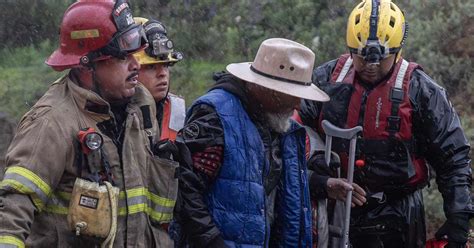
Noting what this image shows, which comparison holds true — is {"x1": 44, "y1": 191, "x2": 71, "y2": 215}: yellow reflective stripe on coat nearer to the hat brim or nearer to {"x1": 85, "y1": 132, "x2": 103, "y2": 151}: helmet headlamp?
Answer: {"x1": 85, "y1": 132, "x2": 103, "y2": 151}: helmet headlamp

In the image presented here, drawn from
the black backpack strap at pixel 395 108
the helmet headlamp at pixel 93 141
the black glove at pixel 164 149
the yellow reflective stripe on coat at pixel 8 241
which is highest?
the helmet headlamp at pixel 93 141

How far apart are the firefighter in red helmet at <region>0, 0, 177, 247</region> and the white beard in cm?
68

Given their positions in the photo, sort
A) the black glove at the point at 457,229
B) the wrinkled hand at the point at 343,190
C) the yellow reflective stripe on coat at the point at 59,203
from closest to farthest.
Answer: the yellow reflective stripe on coat at the point at 59,203
the wrinkled hand at the point at 343,190
the black glove at the point at 457,229

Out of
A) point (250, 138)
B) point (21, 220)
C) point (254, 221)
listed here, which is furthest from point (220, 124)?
point (21, 220)

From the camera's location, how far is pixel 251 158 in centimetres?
432

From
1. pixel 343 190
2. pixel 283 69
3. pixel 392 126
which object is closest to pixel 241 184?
pixel 283 69

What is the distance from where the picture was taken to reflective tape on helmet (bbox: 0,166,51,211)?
3455mm

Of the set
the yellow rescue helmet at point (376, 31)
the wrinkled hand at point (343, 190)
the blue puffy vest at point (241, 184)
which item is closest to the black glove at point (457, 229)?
the wrinkled hand at point (343, 190)

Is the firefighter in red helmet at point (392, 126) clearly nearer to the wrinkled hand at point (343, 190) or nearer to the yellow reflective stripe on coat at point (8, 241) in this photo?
the wrinkled hand at point (343, 190)

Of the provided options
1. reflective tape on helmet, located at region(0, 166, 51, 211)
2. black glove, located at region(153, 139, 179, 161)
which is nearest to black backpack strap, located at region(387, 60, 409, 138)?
black glove, located at region(153, 139, 179, 161)

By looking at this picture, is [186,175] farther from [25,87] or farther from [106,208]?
[25,87]

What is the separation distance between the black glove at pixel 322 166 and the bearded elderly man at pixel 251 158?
0.68m

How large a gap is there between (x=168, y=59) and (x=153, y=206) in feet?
5.95

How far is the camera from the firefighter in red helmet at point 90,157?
3.50 m
